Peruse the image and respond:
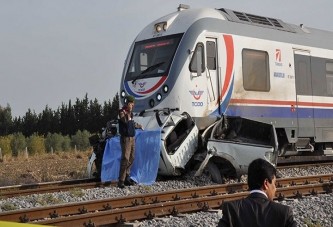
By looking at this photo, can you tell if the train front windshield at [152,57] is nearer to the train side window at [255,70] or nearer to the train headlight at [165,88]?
the train headlight at [165,88]

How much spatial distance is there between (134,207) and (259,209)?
5.05m

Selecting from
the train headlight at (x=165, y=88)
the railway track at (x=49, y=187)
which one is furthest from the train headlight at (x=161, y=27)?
the railway track at (x=49, y=187)

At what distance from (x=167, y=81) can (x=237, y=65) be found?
6.20 feet

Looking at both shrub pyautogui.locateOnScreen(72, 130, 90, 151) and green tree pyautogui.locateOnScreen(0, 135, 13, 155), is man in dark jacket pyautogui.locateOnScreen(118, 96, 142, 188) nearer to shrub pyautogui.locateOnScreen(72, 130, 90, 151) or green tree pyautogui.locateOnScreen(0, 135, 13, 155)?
green tree pyautogui.locateOnScreen(0, 135, 13, 155)

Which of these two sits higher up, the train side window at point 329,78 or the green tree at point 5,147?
the train side window at point 329,78

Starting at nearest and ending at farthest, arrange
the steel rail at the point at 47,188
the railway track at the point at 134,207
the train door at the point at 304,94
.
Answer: the railway track at the point at 134,207 < the steel rail at the point at 47,188 < the train door at the point at 304,94

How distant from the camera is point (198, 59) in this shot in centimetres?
1216

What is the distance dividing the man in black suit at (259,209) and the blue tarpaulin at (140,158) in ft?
26.5

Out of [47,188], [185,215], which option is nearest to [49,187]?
[47,188]

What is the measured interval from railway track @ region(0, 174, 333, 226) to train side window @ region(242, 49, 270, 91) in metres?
3.15

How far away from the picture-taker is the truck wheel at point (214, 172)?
1174cm

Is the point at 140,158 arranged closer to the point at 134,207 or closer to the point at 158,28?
the point at 158,28

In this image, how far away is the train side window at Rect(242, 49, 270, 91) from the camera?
1308 centimetres

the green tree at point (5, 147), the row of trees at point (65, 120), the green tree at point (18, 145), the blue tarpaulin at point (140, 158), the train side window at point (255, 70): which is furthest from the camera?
the row of trees at point (65, 120)
